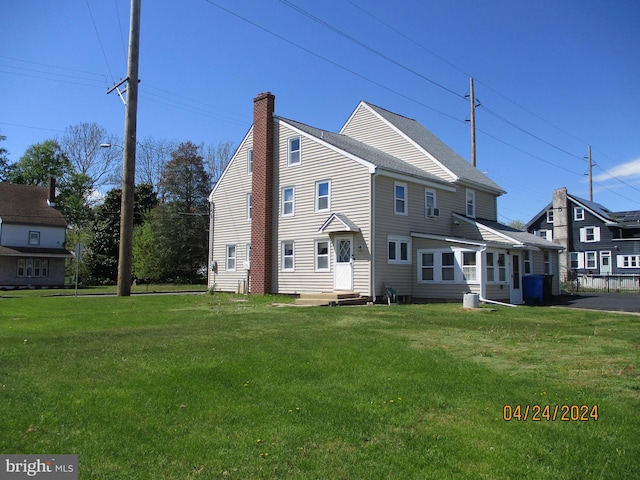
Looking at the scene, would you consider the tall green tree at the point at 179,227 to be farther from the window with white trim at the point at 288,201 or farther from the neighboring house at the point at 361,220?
the window with white trim at the point at 288,201

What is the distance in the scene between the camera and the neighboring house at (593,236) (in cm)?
4338

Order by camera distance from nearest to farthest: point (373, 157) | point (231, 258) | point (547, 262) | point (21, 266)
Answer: point (373, 157), point (231, 258), point (547, 262), point (21, 266)

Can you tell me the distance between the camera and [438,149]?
28453 mm

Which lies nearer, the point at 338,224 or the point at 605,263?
the point at 338,224

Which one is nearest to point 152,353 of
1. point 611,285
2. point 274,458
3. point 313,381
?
point 313,381

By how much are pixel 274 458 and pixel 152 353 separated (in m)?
4.43

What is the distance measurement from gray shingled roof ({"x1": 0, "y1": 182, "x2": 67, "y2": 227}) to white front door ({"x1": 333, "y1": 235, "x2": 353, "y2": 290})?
33.4m

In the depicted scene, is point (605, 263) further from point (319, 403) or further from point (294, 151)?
point (319, 403)

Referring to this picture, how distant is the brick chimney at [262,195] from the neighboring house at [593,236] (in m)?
29.2

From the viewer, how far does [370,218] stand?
20.4 meters

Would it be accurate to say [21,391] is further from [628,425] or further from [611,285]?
[611,285]

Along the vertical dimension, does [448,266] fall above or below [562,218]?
below

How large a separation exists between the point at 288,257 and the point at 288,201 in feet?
8.87
